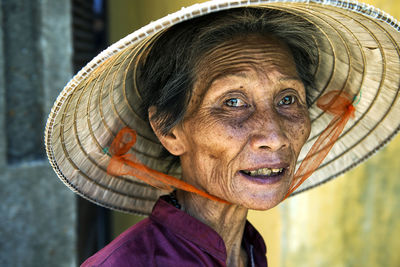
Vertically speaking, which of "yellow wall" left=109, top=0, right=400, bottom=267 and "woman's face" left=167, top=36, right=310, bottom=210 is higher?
"woman's face" left=167, top=36, right=310, bottom=210

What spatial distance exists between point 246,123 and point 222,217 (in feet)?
1.38

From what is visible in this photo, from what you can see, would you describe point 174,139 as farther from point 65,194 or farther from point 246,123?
point 65,194

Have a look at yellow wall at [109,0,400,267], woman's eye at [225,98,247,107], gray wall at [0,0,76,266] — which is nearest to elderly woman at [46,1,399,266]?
woman's eye at [225,98,247,107]

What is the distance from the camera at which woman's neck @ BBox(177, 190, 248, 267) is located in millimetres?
1656

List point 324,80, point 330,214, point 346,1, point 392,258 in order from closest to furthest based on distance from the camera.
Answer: point 346,1 < point 324,80 < point 330,214 < point 392,258

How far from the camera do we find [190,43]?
153cm

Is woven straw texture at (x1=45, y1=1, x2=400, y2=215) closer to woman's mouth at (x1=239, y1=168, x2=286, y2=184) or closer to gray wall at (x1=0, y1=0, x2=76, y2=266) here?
woman's mouth at (x1=239, y1=168, x2=286, y2=184)

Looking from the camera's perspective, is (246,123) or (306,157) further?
(306,157)

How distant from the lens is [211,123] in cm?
150

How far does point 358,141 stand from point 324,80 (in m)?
0.34

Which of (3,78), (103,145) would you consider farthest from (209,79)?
(3,78)

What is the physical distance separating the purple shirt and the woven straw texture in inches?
14.2

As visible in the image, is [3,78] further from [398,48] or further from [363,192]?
[363,192]

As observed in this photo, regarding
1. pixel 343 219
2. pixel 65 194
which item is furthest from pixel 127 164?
pixel 343 219
